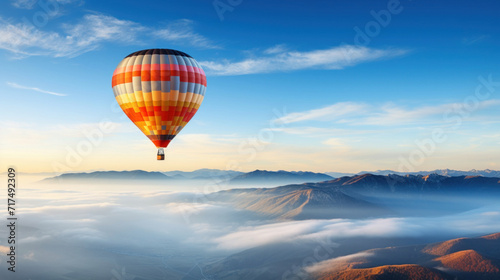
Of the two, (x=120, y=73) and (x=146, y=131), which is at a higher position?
(x=120, y=73)

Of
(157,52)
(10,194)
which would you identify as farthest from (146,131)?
(10,194)

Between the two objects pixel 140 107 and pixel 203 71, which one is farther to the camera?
pixel 203 71

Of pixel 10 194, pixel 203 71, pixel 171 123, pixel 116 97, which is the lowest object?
pixel 10 194

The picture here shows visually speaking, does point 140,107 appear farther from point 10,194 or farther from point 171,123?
point 10,194
